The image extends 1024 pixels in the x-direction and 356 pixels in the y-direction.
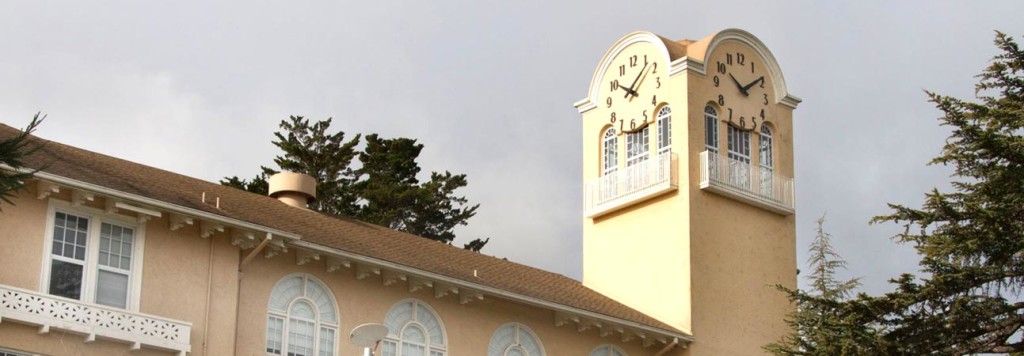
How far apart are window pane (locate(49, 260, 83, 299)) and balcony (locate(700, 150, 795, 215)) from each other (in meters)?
16.4

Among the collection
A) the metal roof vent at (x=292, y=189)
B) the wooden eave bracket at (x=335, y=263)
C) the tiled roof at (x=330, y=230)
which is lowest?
the wooden eave bracket at (x=335, y=263)

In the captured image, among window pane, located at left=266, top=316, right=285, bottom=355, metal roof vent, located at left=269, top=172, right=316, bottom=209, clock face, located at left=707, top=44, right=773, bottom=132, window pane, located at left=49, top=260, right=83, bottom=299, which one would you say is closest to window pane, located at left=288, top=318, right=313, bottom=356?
window pane, located at left=266, top=316, right=285, bottom=355

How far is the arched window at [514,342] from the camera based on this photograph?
1357 inches

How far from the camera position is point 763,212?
41.1 metres

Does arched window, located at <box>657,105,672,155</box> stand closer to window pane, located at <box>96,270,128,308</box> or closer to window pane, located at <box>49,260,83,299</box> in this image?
window pane, located at <box>96,270,128,308</box>

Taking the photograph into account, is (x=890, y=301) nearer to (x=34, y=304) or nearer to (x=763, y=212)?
(x=763, y=212)

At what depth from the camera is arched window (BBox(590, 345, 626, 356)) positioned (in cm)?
3641

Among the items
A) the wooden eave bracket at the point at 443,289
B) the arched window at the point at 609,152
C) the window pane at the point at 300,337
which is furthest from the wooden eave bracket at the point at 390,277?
the arched window at the point at 609,152

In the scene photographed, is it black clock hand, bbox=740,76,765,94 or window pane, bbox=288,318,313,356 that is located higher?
black clock hand, bbox=740,76,765,94

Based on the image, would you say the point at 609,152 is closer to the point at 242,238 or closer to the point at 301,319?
the point at 301,319

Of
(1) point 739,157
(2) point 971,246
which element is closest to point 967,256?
(2) point 971,246

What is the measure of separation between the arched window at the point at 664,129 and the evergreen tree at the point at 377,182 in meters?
16.8

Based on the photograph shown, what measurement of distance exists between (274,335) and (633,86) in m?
14.4

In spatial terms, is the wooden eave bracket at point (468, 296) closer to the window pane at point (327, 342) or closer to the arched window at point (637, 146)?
the window pane at point (327, 342)
